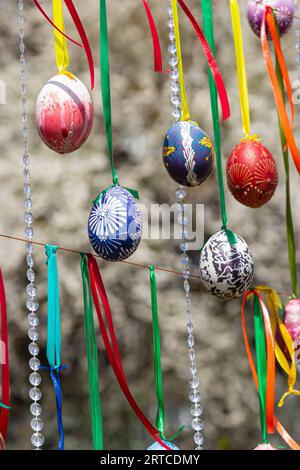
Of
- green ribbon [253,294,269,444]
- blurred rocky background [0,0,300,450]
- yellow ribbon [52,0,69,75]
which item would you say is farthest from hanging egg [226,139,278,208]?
blurred rocky background [0,0,300,450]

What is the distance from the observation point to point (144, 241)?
83.2 inches

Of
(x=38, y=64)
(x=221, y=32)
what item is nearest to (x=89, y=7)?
(x=38, y=64)

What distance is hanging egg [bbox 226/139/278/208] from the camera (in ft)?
3.65

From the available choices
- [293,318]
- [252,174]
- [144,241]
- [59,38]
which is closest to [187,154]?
[252,174]

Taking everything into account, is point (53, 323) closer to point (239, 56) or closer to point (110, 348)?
point (110, 348)

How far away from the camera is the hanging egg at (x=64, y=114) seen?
978 millimetres

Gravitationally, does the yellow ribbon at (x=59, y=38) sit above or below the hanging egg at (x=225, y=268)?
above

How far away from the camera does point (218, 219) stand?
2.19 metres

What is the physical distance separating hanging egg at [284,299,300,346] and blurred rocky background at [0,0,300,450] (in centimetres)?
88

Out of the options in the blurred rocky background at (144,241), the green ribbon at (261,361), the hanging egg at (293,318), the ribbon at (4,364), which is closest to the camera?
the ribbon at (4,364)

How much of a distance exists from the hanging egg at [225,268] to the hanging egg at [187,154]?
9 centimetres

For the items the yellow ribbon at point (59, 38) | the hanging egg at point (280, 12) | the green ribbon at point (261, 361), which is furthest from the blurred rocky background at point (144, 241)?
the yellow ribbon at point (59, 38)

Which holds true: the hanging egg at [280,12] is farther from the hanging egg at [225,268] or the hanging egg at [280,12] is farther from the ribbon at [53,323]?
the ribbon at [53,323]
